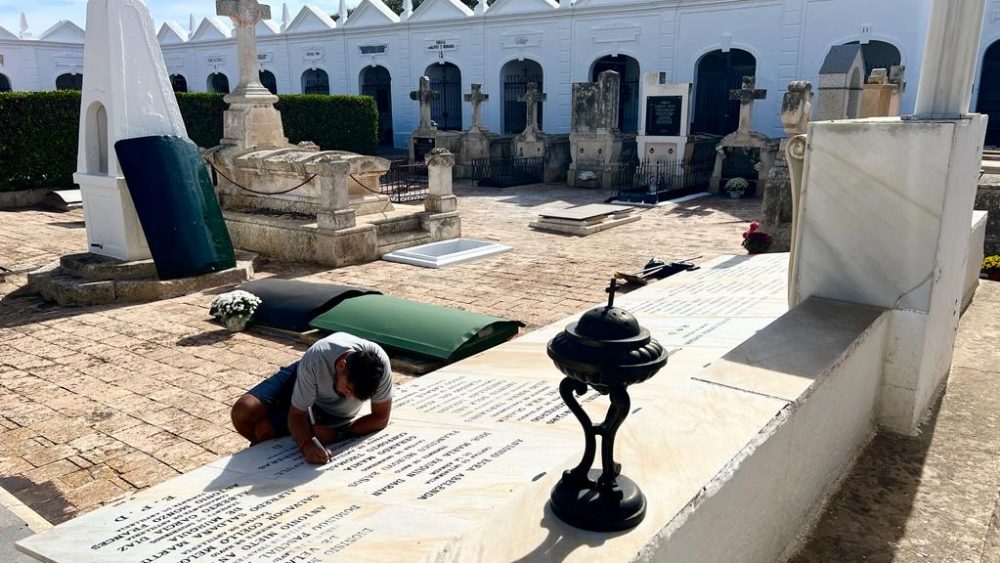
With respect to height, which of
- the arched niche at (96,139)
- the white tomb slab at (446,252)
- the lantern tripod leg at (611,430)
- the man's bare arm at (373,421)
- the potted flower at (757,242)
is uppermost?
the arched niche at (96,139)

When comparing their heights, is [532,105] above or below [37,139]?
above

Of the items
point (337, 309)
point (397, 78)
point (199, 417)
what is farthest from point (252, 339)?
point (397, 78)

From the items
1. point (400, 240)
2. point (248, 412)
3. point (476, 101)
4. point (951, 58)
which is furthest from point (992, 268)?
point (476, 101)

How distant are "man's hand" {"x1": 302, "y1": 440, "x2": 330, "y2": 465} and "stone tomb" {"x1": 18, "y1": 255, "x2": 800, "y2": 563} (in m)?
0.04

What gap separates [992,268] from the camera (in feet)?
23.0

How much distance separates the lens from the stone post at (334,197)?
962 centimetres

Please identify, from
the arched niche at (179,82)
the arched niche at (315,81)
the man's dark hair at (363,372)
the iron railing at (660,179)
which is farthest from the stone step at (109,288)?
the arched niche at (179,82)

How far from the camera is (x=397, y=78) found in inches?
1085

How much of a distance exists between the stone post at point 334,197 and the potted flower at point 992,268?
7352 millimetres

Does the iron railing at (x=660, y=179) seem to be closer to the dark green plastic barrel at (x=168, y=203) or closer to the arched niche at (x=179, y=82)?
the dark green plastic barrel at (x=168, y=203)

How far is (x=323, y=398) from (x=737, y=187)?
49.4 feet

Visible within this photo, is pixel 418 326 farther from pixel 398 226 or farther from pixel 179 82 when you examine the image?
pixel 179 82

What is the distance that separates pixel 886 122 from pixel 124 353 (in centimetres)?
600

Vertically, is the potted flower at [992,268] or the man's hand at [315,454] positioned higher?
the potted flower at [992,268]
